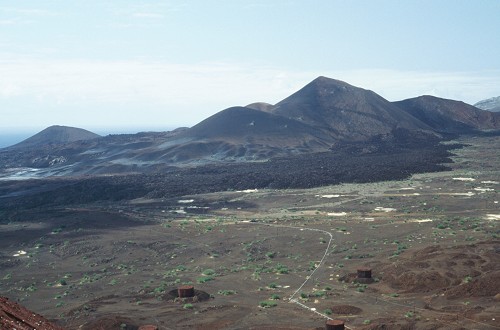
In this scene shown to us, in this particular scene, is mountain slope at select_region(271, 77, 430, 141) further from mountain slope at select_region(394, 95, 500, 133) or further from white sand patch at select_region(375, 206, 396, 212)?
white sand patch at select_region(375, 206, 396, 212)

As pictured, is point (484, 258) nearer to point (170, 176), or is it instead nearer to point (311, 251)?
point (311, 251)

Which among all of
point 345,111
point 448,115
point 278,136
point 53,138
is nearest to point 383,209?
point 278,136

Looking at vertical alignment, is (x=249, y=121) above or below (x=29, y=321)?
above

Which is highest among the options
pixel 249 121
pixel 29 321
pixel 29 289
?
pixel 249 121

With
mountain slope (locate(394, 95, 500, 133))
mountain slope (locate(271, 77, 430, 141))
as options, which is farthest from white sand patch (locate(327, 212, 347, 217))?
mountain slope (locate(394, 95, 500, 133))

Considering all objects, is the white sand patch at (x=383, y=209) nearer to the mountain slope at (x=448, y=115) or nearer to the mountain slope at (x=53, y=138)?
the mountain slope at (x=448, y=115)

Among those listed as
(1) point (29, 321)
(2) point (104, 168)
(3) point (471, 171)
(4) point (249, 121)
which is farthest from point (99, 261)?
(4) point (249, 121)

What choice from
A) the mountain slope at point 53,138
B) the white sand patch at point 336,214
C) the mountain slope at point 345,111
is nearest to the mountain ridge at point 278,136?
the mountain slope at point 345,111

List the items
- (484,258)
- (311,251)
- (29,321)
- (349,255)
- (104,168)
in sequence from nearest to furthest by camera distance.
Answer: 1. (29,321)
2. (484,258)
3. (349,255)
4. (311,251)
5. (104,168)

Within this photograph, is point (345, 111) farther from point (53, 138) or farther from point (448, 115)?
point (53, 138)
